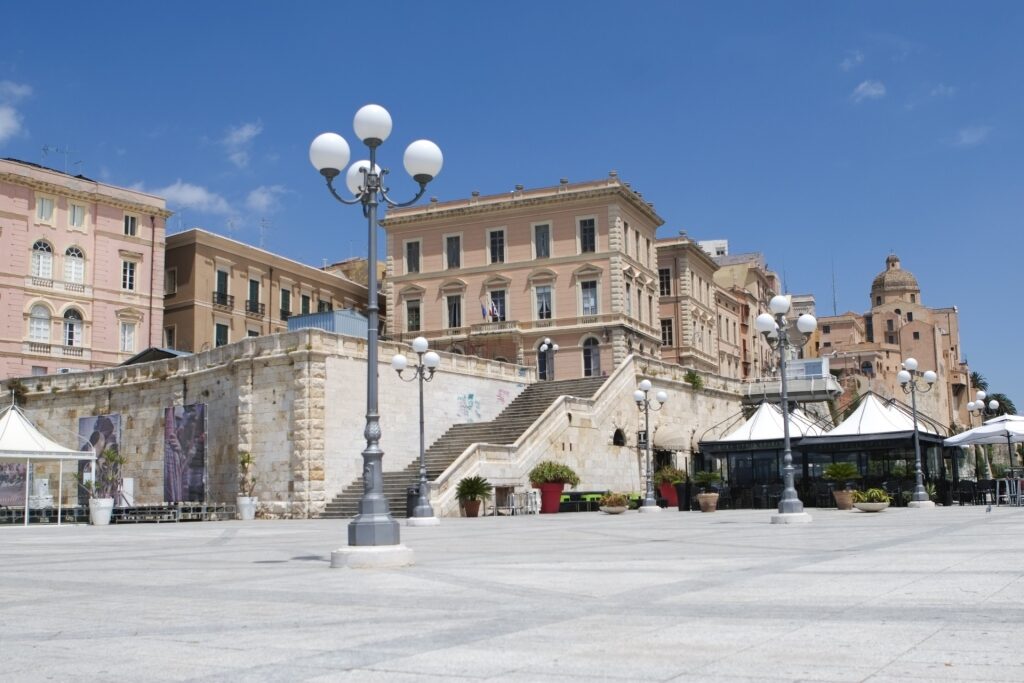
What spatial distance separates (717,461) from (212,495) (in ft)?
58.1

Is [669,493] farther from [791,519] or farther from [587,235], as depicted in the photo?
[587,235]

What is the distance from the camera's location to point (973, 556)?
10.8 m

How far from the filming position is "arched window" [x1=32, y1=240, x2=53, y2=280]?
46.5 m

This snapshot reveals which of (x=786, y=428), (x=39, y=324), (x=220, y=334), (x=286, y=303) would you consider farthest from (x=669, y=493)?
(x=39, y=324)

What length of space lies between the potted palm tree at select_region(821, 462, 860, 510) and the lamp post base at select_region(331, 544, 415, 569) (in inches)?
714

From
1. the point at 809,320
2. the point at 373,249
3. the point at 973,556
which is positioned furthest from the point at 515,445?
the point at 973,556

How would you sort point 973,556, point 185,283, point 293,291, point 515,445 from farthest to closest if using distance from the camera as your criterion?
point 293,291, point 185,283, point 515,445, point 973,556

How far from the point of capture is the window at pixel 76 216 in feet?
158

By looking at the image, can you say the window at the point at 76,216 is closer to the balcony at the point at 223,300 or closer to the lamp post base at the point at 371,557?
the balcony at the point at 223,300

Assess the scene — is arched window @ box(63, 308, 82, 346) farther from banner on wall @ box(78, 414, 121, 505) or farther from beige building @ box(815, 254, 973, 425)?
beige building @ box(815, 254, 973, 425)

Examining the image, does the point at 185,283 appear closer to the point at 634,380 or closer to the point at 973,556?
the point at 634,380

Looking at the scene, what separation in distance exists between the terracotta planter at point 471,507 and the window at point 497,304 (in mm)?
26628

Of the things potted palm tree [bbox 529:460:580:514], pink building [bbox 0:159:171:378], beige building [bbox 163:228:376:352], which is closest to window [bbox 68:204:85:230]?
pink building [bbox 0:159:171:378]

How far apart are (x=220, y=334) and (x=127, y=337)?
14.5ft
